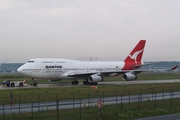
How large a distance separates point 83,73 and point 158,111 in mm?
30493

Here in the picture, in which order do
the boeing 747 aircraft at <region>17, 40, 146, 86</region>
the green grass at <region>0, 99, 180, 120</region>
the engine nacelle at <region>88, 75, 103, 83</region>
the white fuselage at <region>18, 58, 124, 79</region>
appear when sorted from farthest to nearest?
the engine nacelle at <region>88, 75, 103, 83</region> < the boeing 747 aircraft at <region>17, 40, 146, 86</region> < the white fuselage at <region>18, 58, 124, 79</region> < the green grass at <region>0, 99, 180, 120</region>

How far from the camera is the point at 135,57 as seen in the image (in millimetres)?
66438

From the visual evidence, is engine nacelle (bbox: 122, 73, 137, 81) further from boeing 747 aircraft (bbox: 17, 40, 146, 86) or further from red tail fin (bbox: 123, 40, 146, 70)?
red tail fin (bbox: 123, 40, 146, 70)

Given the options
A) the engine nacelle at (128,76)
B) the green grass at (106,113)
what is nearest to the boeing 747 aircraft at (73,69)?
the engine nacelle at (128,76)

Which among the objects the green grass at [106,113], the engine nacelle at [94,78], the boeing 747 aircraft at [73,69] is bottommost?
the green grass at [106,113]

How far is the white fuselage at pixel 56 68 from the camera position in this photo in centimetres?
5203

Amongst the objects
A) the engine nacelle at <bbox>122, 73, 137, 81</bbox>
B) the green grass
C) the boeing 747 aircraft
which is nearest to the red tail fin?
the boeing 747 aircraft

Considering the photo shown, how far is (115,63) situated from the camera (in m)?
64.6

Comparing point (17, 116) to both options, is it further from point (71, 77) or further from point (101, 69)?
point (101, 69)

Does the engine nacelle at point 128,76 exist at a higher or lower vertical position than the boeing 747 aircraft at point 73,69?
lower

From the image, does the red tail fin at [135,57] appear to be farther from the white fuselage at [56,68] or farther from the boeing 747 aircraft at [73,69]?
the white fuselage at [56,68]

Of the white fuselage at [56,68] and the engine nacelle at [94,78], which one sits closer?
the white fuselage at [56,68]

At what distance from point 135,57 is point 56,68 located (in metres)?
19.2

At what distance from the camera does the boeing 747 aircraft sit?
5238 cm
